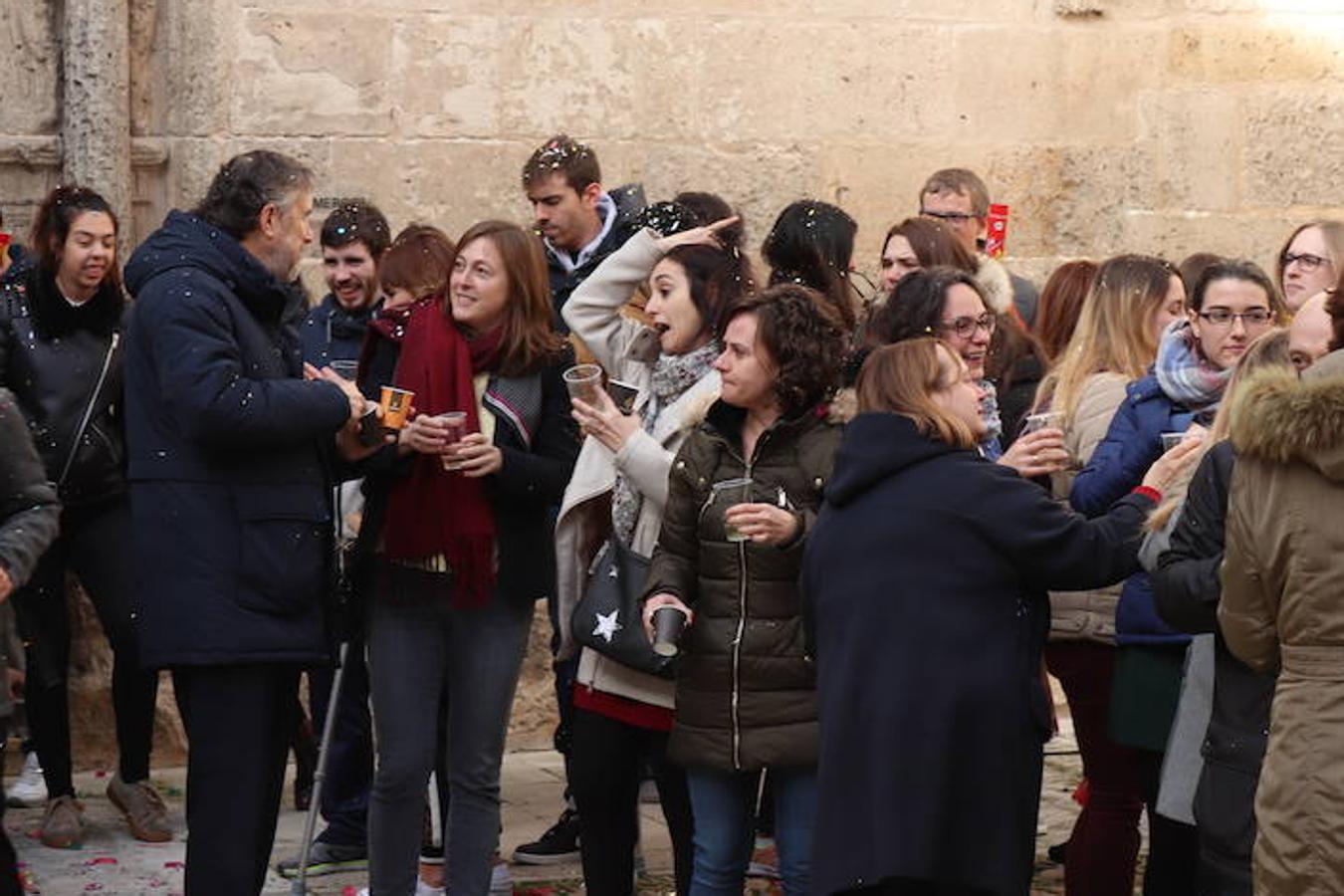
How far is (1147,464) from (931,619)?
108 cm

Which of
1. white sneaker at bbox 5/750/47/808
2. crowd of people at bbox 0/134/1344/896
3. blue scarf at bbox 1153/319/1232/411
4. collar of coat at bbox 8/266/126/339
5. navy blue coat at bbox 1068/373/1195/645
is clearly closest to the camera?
crowd of people at bbox 0/134/1344/896

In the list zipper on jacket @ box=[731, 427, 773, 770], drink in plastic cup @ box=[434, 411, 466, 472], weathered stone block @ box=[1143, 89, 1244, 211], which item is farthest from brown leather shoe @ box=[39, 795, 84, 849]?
weathered stone block @ box=[1143, 89, 1244, 211]

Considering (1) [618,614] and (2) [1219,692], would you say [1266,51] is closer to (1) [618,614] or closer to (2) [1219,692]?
(1) [618,614]

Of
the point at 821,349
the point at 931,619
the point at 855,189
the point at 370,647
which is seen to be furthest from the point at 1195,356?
the point at 855,189

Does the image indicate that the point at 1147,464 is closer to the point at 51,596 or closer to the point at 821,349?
the point at 821,349

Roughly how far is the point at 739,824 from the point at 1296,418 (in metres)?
1.87

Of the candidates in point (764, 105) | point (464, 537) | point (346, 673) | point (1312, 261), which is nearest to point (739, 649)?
point (464, 537)

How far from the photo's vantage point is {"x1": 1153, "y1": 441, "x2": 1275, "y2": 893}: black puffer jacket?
518 cm

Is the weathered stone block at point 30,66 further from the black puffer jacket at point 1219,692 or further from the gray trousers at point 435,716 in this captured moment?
the black puffer jacket at point 1219,692

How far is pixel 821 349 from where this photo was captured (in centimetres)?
609

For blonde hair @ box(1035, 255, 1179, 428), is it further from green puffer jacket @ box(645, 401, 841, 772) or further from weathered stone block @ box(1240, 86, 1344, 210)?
weathered stone block @ box(1240, 86, 1344, 210)

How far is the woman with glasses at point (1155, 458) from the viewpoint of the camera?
6.12m

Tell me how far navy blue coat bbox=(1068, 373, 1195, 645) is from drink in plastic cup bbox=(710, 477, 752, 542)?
908mm

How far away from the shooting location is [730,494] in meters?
6.00
